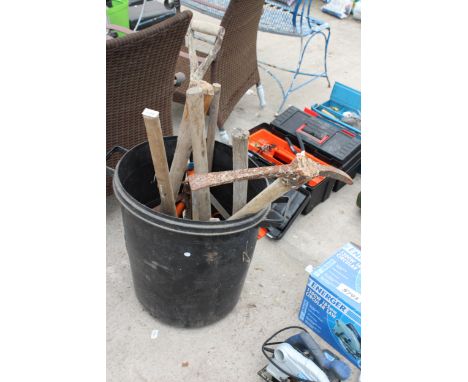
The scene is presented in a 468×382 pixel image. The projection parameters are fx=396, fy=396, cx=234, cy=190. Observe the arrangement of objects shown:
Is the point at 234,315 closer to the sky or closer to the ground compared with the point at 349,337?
closer to the ground

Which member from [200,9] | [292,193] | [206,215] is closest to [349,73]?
[200,9]

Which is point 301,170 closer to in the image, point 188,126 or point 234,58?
point 188,126

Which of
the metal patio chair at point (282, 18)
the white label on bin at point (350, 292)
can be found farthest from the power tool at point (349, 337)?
the metal patio chair at point (282, 18)

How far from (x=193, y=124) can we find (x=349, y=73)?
338 centimetres

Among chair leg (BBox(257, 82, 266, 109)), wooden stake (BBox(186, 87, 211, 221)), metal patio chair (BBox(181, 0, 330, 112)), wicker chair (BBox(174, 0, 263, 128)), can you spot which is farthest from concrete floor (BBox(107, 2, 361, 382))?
metal patio chair (BBox(181, 0, 330, 112))

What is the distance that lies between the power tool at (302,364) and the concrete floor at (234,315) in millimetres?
110

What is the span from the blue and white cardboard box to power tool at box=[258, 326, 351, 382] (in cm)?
11

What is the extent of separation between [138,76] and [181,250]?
2.82 feet

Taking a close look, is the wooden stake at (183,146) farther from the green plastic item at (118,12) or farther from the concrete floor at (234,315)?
the green plastic item at (118,12)

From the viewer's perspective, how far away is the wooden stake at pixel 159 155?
3.76 feet

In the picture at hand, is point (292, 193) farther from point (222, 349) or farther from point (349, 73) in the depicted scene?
point (349, 73)

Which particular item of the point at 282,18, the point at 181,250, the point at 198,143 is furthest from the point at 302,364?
the point at 282,18

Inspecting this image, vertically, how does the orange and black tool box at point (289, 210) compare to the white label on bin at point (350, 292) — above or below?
below

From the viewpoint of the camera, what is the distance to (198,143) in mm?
1273
